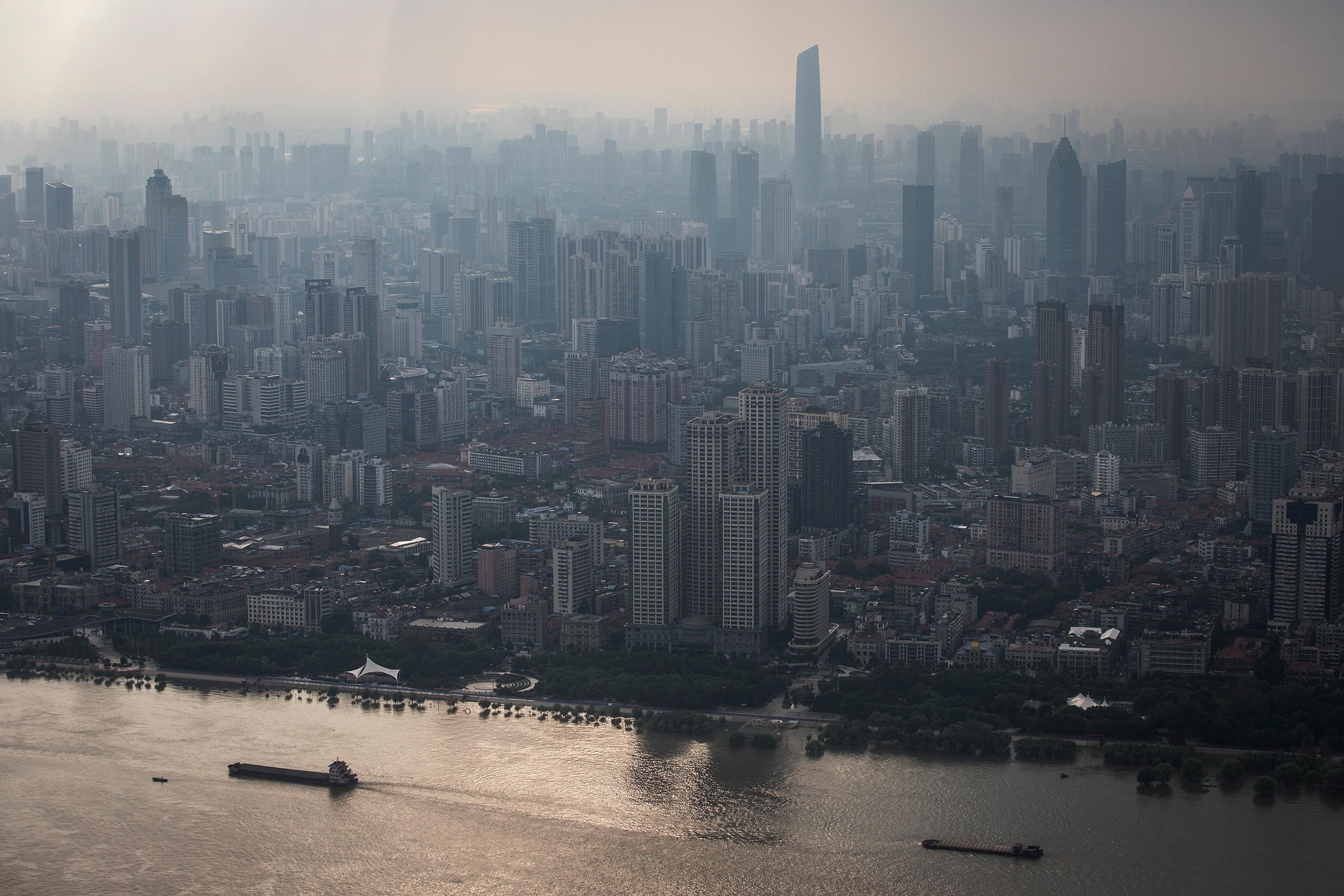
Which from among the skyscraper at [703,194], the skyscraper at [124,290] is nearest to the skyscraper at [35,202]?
the skyscraper at [124,290]

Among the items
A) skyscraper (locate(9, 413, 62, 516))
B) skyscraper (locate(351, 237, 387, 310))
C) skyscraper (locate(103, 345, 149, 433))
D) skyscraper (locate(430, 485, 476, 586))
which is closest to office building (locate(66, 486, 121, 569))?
skyscraper (locate(9, 413, 62, 516))

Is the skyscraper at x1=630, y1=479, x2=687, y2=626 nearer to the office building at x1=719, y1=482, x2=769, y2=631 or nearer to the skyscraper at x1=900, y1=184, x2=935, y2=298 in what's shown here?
the office building at x1=719, y1=482, x2=769, y2=631

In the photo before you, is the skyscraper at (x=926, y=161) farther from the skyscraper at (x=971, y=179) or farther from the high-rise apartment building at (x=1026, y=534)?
the high-rise apartment building at (x=1026, y=534)

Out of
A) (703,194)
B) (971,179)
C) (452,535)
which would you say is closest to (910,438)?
(452,535)

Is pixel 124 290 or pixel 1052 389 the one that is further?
pixel 124 290

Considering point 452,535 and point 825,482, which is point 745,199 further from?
point 452,535
